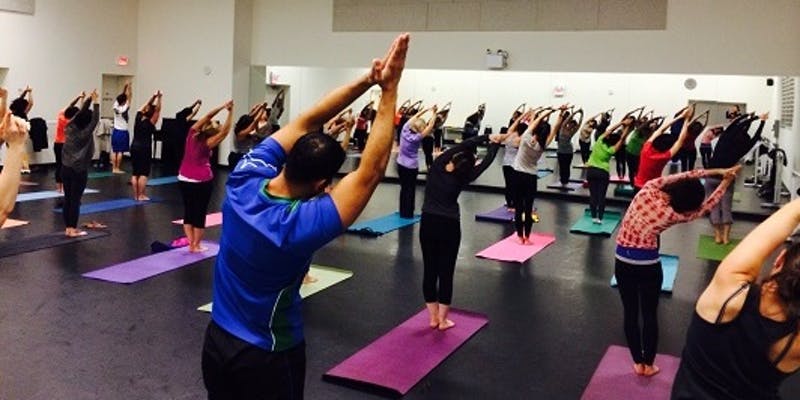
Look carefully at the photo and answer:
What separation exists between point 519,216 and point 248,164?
6181 millimetres

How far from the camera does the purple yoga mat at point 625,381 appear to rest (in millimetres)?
3949

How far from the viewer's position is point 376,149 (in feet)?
5.87

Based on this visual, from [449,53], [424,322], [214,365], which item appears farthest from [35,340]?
[449,53]

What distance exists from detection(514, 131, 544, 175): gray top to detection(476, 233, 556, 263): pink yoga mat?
847 millimetres

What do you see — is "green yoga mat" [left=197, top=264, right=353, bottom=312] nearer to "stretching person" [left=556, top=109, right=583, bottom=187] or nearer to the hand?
the hand

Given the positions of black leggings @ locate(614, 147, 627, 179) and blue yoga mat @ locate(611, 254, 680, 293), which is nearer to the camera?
blue yoga mat @ locate(611, 254, 680, 293)

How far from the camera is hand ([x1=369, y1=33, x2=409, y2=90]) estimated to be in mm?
1833

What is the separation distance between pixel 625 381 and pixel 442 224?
1.50 metres

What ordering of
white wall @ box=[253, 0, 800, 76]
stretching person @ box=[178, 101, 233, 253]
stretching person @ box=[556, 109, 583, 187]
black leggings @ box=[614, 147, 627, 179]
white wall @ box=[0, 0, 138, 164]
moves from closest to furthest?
stretching person @ box=[178, 101, 233, 253]
white wall @ box=[253, 0, 800, 76]
stretching person @ box=[556, 109, 583, 187]
white wall @ box=[0, 0, 138, 164]
black leggings @ box=[614, 147, 627, 179]

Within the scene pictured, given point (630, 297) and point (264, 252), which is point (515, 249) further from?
point (264, 252)

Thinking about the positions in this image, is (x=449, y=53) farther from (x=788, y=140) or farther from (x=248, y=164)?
(x=248, y=164)

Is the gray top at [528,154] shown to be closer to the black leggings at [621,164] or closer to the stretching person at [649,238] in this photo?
the stretching person at [649,238]

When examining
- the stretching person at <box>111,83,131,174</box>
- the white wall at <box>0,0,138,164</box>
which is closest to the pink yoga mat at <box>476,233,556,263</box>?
the stretching person at <box>111,83,131,174</box>

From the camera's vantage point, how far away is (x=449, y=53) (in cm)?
1235
